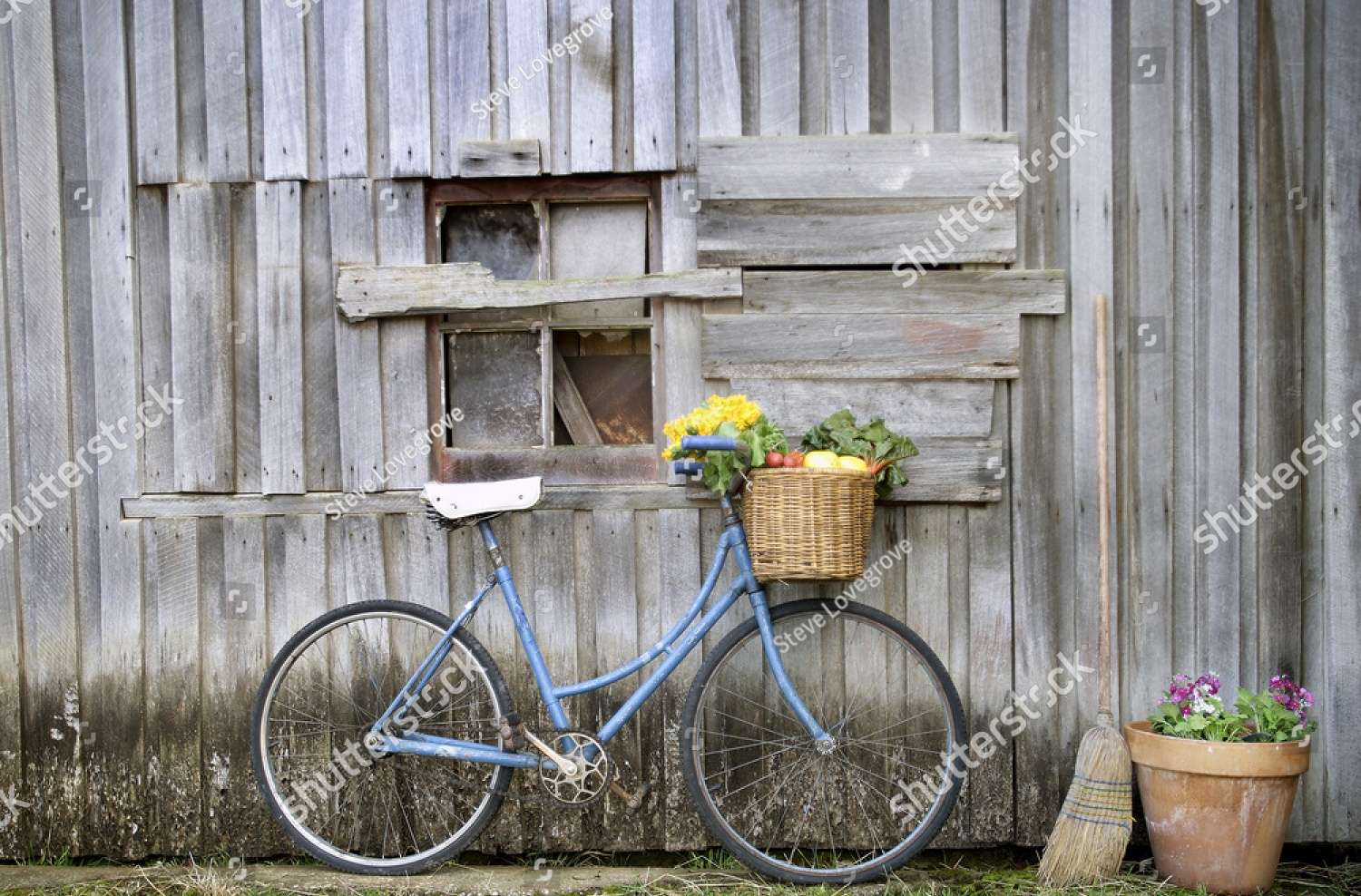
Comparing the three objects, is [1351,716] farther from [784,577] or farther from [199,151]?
[199,151]

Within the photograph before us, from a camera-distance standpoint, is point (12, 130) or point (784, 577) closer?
point (784, 577)

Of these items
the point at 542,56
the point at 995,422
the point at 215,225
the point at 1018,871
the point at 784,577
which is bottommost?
the point at 1018,871

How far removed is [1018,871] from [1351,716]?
4.20 feet

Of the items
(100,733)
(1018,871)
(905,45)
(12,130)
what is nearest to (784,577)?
(1018,871)

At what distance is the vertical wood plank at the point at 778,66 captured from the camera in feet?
12.6

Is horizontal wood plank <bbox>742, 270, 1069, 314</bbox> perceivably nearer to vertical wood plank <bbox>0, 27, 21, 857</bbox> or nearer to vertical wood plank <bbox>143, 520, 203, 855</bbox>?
vertical wood plank <bbox>143, 520, 203, 855</bbox>

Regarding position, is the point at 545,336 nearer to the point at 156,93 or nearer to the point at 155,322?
the point at 155,322

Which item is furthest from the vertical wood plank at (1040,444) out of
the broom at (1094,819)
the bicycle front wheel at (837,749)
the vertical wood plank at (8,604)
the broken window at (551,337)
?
the vertical wood plank at (8,604)

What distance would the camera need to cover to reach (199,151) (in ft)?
13.0

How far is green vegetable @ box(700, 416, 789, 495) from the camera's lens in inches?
134

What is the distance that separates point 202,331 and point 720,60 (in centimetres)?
203
